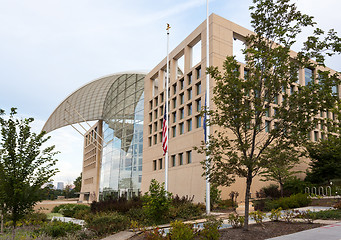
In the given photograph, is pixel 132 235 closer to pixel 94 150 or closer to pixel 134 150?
pixel 134 150

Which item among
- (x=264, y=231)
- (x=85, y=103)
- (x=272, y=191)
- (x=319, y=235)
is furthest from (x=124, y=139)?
(x=319, y=235)

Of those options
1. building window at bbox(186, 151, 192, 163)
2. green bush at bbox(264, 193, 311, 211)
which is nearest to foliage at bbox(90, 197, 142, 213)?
green bush at bbox(264, 193, 311, 211)

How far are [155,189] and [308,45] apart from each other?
9.66m

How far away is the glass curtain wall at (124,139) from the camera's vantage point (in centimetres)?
4378

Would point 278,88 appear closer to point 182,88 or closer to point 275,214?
point 275,214

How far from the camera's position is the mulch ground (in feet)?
34.4

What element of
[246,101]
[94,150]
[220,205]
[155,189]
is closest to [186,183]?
[220,205]

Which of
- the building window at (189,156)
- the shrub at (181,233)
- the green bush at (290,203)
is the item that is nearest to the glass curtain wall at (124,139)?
the building window at (189,156)

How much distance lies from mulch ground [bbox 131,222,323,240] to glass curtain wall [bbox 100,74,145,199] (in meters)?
30.2

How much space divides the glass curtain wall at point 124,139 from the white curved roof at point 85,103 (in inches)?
70.7

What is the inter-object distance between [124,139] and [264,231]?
122ft

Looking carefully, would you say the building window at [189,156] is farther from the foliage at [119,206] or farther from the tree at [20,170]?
the tree at [20,170]

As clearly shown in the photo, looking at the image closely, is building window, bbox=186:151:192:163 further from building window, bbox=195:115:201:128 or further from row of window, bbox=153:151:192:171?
building window, bbox=195:115:201:128

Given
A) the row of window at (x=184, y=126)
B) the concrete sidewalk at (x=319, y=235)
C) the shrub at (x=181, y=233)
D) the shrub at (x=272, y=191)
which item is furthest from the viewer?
the row of window at (x=184, y=126)
